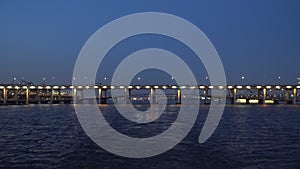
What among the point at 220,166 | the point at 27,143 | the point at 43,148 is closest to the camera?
the point at 220,166

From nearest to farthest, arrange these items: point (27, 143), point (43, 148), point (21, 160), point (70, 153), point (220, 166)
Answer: point (220, 166), point (21, 160), point (70, 153), point (43, 148), point (27, 143)

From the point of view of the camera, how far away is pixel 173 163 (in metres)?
24.2

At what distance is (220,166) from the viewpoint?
23250 millimetres

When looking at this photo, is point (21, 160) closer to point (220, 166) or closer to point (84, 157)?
point (84, 157)

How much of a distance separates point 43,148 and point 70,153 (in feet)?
13.1

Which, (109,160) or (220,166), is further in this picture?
(109,160)

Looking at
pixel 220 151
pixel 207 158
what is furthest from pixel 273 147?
pixel 207 158

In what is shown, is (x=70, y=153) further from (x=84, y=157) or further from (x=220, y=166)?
(x=220, y=166)

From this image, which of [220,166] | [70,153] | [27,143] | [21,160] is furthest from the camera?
[27,143]

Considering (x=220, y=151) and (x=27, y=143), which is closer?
(x=220, y=151)

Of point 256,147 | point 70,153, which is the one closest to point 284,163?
point 256,147

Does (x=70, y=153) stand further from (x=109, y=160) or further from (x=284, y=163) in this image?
(x=284, y=163)

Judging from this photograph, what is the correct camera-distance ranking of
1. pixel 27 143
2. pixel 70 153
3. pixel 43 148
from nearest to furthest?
pixel 70 153, pixel 43 148, pixel 27 143

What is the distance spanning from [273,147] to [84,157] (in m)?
17.3
